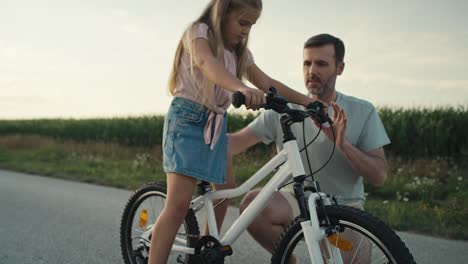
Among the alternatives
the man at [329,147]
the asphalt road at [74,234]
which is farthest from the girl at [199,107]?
the asphalt road at [74,234]

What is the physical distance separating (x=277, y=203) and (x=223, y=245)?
0.71m

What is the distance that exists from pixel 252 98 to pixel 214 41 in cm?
60

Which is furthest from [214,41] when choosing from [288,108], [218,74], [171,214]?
[171,214]

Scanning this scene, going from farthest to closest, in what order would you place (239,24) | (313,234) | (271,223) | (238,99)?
1. (271,223)
2. (239,24)
3. (313,234)
4. (238,99)

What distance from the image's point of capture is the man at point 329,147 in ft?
11.6

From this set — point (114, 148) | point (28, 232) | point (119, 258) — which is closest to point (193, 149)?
point (119, 258)

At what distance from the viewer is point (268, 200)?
278 cm

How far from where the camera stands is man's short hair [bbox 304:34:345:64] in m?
3.73

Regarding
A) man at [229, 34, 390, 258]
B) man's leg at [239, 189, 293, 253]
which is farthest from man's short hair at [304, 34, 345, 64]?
man's leg at [239, 189, 293, 253]

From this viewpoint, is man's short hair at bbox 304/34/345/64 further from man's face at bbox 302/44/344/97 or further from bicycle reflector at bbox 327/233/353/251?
bicycle reflector at bbox 327/233/353/251

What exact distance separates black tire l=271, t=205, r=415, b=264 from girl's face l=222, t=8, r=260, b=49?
1011 mm

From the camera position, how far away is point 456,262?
13.9 ft

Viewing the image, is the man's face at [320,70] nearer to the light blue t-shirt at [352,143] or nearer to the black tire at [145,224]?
the light blue t-shirt at [352,143]

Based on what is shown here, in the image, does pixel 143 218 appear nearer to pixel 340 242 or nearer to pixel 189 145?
pixel 189 145
